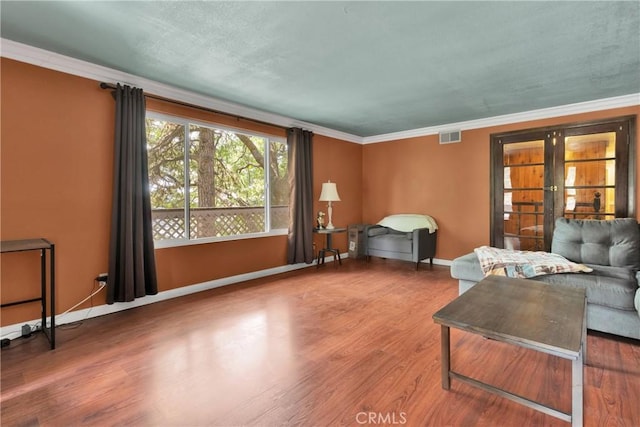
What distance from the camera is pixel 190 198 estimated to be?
3.75 m

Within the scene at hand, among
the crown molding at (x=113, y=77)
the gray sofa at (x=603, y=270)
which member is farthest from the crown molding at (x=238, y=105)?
the gray sofa at (x=603, y=270)

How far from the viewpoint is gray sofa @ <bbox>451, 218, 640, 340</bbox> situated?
2.39 m

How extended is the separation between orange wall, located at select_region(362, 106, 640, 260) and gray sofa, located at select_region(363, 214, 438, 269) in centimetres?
30

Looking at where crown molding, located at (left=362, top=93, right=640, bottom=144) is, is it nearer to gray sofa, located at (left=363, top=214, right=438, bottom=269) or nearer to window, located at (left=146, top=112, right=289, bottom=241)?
gray sofa, located at (left=363, top=214, right=438, bottom=269)

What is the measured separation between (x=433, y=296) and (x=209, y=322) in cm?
242

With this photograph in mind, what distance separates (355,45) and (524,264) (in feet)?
8.02

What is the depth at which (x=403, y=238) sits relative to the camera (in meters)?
5.07

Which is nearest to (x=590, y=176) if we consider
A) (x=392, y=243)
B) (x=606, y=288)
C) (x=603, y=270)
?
(x=603, y=270)

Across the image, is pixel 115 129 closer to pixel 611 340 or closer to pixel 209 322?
pixel 209 322

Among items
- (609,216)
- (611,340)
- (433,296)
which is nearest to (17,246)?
(433,296)

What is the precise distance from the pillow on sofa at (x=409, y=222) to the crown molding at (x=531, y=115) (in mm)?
1434

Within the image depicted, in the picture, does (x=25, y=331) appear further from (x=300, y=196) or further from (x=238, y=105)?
(x=300, y=196)

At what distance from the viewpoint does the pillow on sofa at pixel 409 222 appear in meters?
5.09

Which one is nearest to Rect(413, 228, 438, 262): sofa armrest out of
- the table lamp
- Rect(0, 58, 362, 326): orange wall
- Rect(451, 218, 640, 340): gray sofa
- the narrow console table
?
the table lamp
